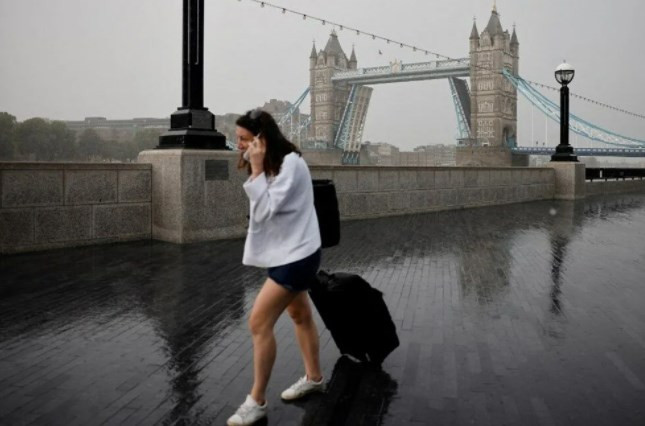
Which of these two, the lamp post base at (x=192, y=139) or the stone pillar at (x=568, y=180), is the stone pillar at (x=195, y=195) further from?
the stone pillar at (x=568, y=180)

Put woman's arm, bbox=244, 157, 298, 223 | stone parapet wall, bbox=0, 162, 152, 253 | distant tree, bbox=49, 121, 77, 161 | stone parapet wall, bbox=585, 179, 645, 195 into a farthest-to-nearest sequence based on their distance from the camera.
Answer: distant tree, bbox=49, 121, 77, 161 → stone parapet wall, bbox=585, 179, 645, 195 → stone parapet wall, bbox=0, 162, 152, 253 → woman's arm, bbox=244, 157, 298, 223

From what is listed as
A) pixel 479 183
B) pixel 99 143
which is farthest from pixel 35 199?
pixel 99 143

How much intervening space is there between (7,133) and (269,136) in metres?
68.5

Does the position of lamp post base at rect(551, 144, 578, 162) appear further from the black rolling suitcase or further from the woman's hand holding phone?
the woman's hand holding phone

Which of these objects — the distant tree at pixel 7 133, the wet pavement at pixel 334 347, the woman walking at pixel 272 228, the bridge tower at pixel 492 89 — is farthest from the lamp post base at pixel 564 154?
the bridge tower at pixel 492 89

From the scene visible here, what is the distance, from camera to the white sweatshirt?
8.38ft

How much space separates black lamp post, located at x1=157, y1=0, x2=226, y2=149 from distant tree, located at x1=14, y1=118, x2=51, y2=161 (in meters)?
58.2

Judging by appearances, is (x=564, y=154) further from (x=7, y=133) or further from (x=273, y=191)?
(x=7, y=133)

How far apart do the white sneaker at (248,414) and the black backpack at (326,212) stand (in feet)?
2.64

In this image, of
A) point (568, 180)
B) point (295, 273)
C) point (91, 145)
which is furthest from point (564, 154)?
point (91, 145)

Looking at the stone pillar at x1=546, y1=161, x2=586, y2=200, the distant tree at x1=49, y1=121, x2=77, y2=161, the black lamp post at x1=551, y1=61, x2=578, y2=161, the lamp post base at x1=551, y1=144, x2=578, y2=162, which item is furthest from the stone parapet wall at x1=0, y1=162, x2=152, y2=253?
the distant tree at x1=49, y1=121, x2=77, y2=161

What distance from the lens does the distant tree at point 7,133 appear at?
59.7 meters

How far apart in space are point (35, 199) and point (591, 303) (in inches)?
245

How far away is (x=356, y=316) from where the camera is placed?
3.40 meters
